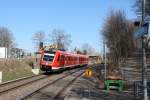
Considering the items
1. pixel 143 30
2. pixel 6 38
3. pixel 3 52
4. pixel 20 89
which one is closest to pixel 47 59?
pixel 3 52

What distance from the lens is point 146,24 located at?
15016 millimetres

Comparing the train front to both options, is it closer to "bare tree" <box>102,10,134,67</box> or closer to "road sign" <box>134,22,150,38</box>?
"bare tree" <box>102,10,134,67</box>

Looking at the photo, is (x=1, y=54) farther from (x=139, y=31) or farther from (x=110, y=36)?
(x=139, y=31)

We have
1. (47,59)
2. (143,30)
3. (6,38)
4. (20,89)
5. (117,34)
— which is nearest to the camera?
(143,30)

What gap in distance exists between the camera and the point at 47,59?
50031 mm

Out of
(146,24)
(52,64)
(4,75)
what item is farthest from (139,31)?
(52,64)

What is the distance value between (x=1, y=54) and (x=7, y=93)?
Result: 32.7 meters

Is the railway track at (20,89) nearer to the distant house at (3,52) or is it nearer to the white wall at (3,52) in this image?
the distant house at (3,52)

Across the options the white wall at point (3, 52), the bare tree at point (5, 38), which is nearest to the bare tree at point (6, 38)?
the bare tree at point (5, 38)

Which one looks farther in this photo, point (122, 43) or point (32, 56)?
point (32, 56)

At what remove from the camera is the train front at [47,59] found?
49625 millimetres

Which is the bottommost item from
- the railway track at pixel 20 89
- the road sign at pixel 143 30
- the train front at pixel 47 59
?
the railway track at pixel 20 89

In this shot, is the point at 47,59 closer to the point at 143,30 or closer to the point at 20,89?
the point at 20,89

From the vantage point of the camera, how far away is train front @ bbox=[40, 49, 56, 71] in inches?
1954
